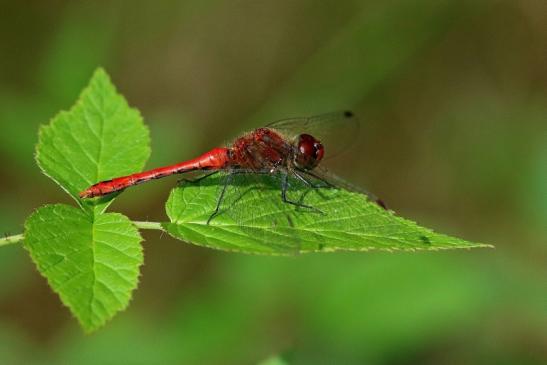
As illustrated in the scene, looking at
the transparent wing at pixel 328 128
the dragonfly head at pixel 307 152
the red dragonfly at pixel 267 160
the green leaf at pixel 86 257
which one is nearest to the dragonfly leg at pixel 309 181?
the red dragonfly at pixel 267 160

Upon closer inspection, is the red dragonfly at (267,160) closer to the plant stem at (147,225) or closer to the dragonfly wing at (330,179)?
the dragonfly wing at (330,179)

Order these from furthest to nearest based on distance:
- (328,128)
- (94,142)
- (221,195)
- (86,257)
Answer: (328,128)
(94,142)
(221,195)
(86,257)

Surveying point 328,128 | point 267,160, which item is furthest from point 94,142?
point 328,128

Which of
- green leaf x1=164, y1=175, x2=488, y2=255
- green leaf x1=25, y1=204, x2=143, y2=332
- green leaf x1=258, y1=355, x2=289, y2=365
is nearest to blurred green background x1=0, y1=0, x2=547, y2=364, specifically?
green leaf x1=258, y1=355, x2=289, y2=365

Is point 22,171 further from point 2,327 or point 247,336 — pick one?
point 247,336

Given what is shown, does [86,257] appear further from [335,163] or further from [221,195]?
[335,163]

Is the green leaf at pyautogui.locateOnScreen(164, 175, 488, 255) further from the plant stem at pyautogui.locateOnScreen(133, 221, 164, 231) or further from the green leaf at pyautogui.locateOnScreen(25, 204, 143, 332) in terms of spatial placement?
the green leaf at pyautogui.locateOnScreen(25, 204, 143, 332)
